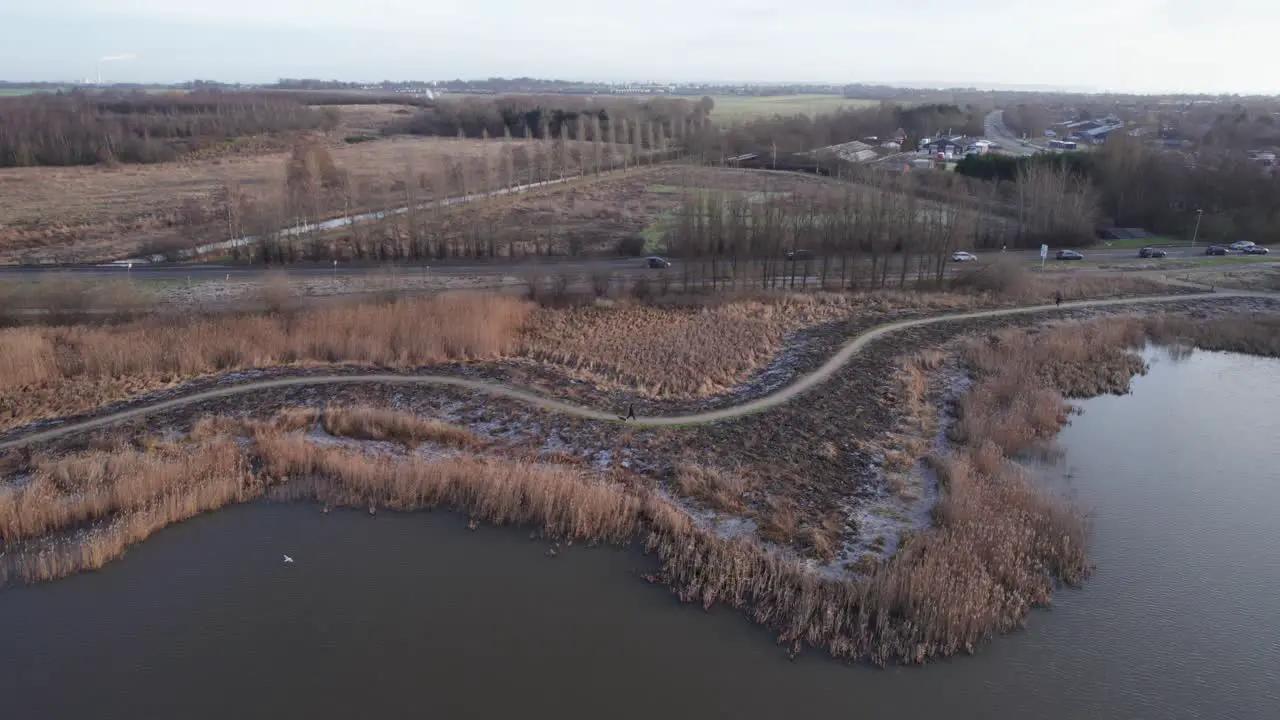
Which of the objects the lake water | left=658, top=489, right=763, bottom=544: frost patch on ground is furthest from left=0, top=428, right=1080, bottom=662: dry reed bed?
the lake water

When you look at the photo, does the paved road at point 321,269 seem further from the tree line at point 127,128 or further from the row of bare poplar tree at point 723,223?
the tree line at point 127,128

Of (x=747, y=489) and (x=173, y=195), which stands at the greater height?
(x=173, y=195)

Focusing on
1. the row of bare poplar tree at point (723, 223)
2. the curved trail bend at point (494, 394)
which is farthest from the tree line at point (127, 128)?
the curved trail bend at point (494, 394)

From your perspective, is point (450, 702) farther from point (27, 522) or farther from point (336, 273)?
point (336, 273)

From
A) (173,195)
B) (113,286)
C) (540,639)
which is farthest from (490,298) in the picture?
(173,195)

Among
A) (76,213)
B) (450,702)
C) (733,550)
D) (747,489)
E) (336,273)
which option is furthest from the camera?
(76,213)

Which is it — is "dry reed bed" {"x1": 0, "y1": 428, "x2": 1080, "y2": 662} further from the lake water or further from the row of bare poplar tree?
the row of bare poplar tree

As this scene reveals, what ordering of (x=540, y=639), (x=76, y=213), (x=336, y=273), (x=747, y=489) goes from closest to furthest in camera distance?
(x=540, y=639), (x=747, y=489), (x=336, y=273), (x=76, y=213)
